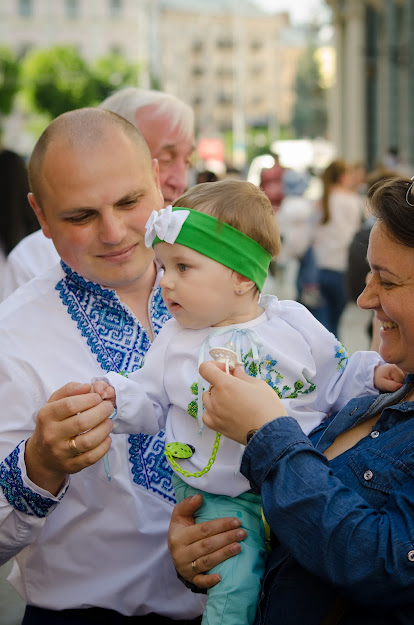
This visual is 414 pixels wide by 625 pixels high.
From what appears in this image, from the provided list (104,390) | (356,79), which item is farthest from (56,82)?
(104,390)

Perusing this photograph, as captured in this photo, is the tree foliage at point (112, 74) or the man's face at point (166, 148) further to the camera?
the tree foliage at point (112, 74)

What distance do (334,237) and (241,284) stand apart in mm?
7604

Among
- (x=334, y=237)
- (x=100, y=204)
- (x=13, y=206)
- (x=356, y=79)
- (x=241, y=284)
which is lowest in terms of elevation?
(x=356, y=79)

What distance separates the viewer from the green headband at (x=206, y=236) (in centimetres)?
220

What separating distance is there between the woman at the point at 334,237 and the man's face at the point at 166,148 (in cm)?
595

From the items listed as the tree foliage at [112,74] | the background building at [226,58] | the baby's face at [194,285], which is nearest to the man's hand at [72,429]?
the baby's face at [194,285]

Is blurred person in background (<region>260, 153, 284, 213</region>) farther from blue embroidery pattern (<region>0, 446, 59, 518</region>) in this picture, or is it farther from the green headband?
blue embroidery pattern (<region>0, 446, 59, 518</region>)

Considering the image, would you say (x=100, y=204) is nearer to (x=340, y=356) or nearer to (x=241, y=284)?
(x=241, y=284)

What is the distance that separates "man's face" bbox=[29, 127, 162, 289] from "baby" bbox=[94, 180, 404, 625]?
29cm

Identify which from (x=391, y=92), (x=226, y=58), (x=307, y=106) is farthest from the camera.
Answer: (x=226, y=58)

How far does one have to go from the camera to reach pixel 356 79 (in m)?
30.3

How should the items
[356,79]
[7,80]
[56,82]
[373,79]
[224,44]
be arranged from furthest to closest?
[224,44]
[56,82]
[7,80]
[356,79]
[373,79]

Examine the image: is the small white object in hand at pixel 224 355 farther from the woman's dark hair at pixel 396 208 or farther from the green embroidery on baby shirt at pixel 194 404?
the woman's dark hair at pixel 396 208

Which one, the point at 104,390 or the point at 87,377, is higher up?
the point at 104,390
